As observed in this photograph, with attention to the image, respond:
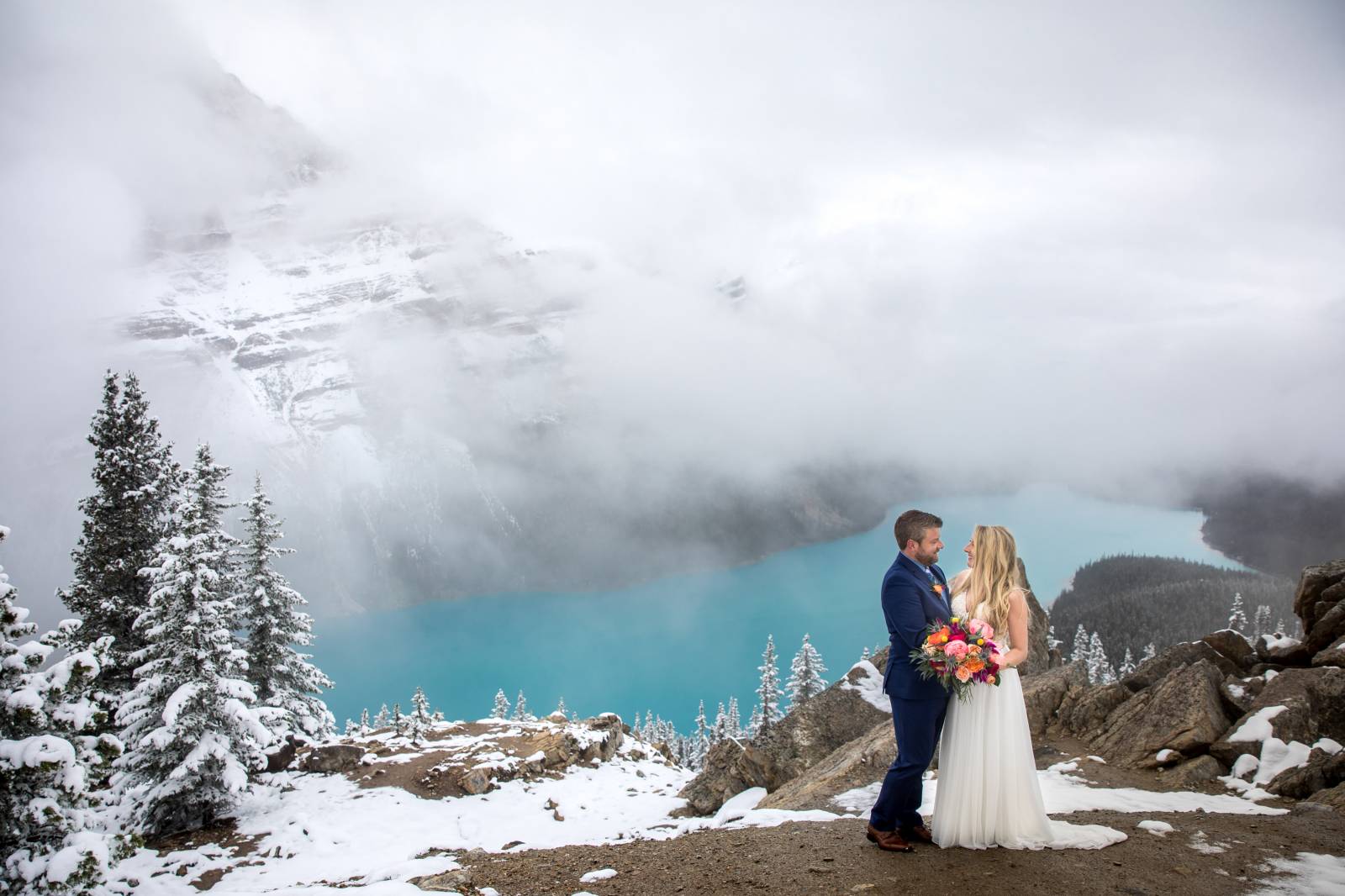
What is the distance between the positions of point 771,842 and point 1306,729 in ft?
26.7

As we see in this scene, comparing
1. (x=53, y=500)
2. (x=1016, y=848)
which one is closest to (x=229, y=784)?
(x=1016, y=848)

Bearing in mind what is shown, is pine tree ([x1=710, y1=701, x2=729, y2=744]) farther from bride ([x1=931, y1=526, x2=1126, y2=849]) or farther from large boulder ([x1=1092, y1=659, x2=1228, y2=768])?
bride ([x1=931, y1=526, x2=1126, y2=849])

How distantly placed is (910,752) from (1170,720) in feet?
24.7

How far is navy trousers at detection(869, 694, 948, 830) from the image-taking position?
19.0 ft

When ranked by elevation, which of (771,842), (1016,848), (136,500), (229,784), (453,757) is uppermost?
(136,500)

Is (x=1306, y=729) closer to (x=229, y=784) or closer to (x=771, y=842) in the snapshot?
(x=771, y=842)

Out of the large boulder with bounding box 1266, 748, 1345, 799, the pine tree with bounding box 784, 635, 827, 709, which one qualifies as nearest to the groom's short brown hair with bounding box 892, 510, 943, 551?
the large boulder with bounding box 1266, 748, 1345, 799

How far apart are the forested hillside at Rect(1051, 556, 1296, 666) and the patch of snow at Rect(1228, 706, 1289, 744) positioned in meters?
97.0

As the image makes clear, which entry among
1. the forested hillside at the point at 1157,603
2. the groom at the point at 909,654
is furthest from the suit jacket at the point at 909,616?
the forested hillside at the point at 1157,603

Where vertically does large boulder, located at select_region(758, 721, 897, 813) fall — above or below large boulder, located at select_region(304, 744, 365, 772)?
above

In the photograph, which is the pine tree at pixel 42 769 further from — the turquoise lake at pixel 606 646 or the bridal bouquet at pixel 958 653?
the turquoise lake at pixel 606 646

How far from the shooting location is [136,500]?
17906mm

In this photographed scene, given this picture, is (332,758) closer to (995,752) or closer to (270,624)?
(270,624)

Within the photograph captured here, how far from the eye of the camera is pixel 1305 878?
208 inches
